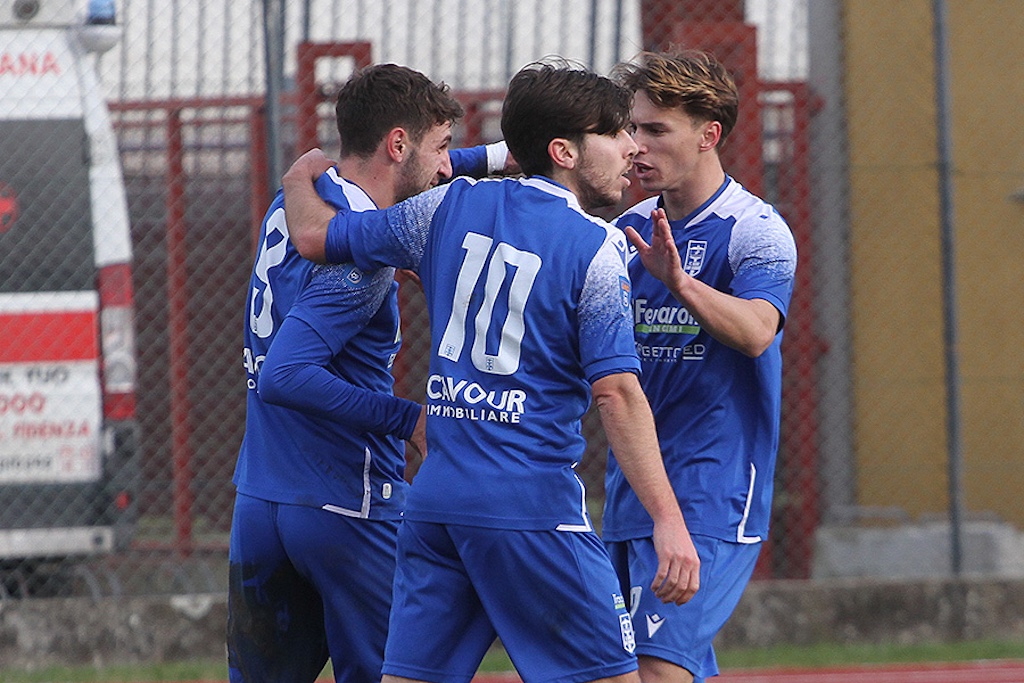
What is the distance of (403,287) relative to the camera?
24.6ft

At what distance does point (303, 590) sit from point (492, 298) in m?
1.10

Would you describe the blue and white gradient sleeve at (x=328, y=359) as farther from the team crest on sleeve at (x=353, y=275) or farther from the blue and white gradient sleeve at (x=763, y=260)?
the blue and white gradient sleeve at (x=763, y=260)

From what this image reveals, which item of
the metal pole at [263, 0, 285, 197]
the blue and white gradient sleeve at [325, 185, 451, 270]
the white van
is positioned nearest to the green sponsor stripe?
the blue and white gradient sleeve at [325, 185, 451, 270]

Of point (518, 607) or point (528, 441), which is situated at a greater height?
point (528, 441)

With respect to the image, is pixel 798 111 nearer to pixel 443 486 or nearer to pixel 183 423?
pixel 183 423

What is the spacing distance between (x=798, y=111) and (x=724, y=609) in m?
4.15

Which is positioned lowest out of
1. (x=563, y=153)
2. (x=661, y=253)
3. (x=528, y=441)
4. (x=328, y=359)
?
(x=528, y=441)

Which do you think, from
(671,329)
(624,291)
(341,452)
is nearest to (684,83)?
(671,329)

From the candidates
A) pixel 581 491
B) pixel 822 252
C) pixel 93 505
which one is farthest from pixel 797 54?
pixel 581 491

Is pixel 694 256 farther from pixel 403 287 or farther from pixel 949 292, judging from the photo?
pixel 403 287

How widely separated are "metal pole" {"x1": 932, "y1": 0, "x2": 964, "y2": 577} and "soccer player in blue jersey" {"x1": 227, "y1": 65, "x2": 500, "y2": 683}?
3993 mm

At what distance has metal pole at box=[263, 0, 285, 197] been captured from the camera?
21.1ft

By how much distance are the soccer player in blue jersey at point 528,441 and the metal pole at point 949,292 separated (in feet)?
13.9

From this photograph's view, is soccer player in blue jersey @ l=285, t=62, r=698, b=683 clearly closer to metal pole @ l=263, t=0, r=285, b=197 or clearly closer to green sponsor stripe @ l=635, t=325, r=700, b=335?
green sponsor stripe @ l=635, t=325, r=700, b=335
